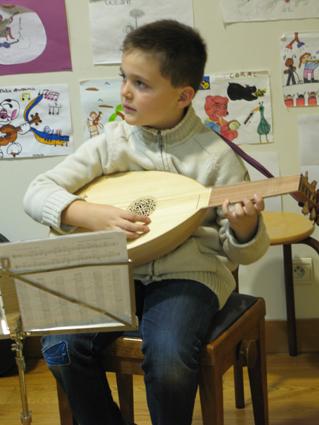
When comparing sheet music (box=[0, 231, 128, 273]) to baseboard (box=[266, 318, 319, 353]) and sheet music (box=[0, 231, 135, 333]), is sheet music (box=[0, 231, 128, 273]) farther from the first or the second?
baseboard (box=[266, 318, 319, 353])

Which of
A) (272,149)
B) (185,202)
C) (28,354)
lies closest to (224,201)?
(185,202)

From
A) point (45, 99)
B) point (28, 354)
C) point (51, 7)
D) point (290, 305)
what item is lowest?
point (28, 354)

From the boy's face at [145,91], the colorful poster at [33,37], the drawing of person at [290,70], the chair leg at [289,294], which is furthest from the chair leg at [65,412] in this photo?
the drawing of person at [290,70]

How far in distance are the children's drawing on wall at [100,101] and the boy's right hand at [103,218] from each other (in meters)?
0.80

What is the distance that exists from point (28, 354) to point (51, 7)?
52.1 inches

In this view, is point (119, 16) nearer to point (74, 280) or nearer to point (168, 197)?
point (168, 197)

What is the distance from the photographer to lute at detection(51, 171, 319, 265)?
134cm

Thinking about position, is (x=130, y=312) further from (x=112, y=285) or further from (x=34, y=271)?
(x=34, y=271)

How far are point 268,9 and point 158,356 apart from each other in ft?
4.34

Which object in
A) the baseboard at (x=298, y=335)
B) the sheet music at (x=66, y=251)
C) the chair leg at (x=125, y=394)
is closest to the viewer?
the sheet music at (x=66, y=251)

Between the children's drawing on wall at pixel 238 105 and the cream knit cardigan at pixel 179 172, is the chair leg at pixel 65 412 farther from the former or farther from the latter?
the children's drawing on wall at pixel 238 105

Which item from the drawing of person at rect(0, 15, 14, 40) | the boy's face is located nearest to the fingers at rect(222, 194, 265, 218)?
the boy's face

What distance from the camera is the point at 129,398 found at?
1760mm

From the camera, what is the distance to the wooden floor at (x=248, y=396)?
1900 millimetres
